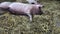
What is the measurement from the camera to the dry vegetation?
2344 millimetres

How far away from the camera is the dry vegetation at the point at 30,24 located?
2344 mm

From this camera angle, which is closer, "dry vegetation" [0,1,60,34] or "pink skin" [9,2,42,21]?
"dry vegetation" [0,1,60,34]

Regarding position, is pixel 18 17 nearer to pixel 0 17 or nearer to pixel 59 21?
pixel 0 17

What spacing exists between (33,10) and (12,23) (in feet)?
1.73

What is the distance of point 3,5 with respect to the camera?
3.07 metres

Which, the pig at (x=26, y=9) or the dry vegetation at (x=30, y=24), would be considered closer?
the dry vegetation at (x=30, y=24)

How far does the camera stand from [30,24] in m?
2.57

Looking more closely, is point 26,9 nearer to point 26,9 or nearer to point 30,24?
point 26,9

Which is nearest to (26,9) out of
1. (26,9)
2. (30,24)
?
(26,9)

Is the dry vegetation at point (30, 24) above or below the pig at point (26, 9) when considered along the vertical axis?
below

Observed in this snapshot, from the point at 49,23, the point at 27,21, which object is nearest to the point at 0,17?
the point at 27,21

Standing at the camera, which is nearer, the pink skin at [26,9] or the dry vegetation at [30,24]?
the dry vegetation at [30,24]

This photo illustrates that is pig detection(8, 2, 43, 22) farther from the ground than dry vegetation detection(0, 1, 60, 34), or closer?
farther from the ground

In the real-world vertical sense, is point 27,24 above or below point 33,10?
below
